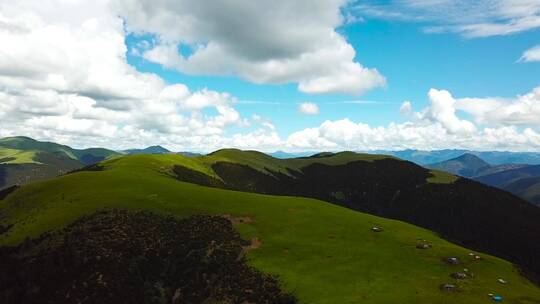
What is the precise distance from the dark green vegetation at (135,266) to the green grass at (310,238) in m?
4.33

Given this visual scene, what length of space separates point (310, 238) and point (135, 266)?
31.5m

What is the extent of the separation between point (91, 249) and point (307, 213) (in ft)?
150

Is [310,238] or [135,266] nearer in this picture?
[135,266]

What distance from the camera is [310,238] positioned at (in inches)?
3098

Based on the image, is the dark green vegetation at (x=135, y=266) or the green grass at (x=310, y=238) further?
the dark green vegetation at (x=135, y=266)

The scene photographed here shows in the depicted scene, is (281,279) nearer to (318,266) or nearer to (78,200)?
(318,266)

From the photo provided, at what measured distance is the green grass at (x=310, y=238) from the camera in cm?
5519

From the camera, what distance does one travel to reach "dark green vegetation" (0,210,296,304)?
6375 cm

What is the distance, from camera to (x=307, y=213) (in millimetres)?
95875

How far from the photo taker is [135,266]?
71812mm

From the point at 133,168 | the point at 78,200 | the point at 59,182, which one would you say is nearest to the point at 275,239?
the point at 78,200

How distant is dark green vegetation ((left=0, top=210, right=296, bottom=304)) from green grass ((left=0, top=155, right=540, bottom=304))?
14.2 ft

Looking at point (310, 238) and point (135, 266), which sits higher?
point (310, 238)

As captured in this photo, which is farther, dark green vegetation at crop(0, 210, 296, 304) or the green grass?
dark green vegetation at crop(0, 210, 296, 304)
